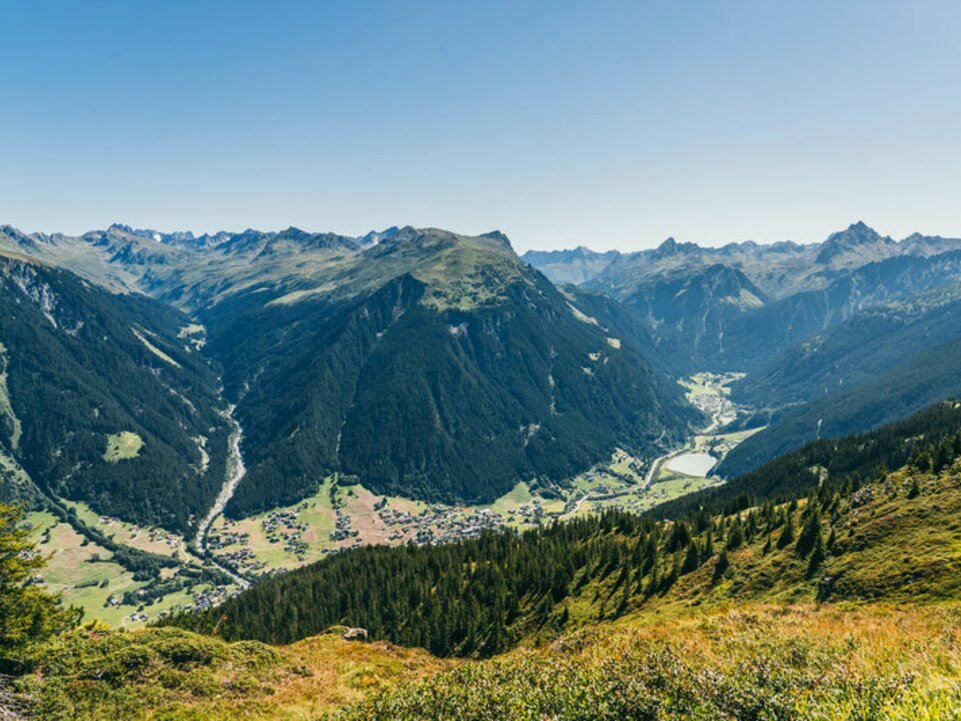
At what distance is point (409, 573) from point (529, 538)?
3931 cm

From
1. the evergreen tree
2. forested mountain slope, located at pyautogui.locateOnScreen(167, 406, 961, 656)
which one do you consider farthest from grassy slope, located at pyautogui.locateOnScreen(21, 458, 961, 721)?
the evergreen tree

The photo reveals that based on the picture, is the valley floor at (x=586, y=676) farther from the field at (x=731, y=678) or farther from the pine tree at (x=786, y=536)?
the pine tree at (x=786, y=536)

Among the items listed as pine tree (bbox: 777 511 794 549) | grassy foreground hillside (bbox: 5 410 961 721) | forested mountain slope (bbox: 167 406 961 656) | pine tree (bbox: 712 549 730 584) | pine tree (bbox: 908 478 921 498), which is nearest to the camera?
grassy foreground hillside (bbox: 5 410 961 721)

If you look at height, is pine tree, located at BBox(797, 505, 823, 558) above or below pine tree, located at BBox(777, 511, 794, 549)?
above

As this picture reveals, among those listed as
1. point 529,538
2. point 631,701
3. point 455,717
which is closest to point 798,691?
point 631,701

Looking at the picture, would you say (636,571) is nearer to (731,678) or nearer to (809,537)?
(809,537)

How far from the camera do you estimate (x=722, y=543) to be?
323ft

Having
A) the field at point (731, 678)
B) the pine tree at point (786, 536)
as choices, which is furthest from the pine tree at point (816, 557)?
the field at point (731, 678)

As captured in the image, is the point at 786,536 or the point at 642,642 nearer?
the point at 642,642

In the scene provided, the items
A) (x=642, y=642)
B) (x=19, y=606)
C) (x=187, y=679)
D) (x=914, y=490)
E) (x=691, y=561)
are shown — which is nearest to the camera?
(x=642, y=642)

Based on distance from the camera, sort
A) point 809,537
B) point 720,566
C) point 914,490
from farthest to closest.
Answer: point 720,566
point 914,490
point 809,537

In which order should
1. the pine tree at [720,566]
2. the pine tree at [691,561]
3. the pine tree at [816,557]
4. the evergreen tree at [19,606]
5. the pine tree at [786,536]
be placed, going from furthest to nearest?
the pine tree at [691,561] → the pine tree at [786,536] → the pine tree at [720,566] → the pine tree at [816,557] → the evergreen tree at [19,606]

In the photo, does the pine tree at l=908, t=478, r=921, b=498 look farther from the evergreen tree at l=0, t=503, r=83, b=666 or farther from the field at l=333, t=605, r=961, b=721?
the evergreen tree at l=0, t=503, r=83, b=666

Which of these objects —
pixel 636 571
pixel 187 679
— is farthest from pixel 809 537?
pixel 187 679
